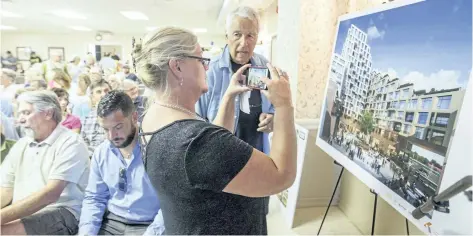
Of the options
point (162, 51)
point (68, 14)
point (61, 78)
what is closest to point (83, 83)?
point (61, 78)

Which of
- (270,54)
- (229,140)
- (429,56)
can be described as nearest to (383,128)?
(429,56)

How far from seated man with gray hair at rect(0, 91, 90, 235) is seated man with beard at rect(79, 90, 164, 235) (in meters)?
0.23

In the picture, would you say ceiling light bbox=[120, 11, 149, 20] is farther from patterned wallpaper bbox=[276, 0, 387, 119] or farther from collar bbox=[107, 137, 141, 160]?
collar bbox=[107, 137, 141, 160]

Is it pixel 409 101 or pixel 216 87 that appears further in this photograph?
pixel 216 87

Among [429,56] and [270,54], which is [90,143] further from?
[270,54]

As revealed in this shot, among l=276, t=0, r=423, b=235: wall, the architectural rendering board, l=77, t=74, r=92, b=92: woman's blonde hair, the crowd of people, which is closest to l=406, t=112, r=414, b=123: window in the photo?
the architectural rendering board

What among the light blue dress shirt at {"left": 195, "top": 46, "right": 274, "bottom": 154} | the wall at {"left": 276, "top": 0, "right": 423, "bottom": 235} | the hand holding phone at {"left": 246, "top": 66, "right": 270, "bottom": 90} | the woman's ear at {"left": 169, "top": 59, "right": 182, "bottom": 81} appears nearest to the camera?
the woman's ear at {"left": 169, "top": 59, "right": 182, "bottom": 81}

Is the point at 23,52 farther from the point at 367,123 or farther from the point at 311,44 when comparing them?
the point at 367,123

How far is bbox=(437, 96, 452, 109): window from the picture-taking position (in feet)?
2.82

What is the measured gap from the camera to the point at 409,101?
101 cm

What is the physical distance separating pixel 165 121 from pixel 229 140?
0.18 m

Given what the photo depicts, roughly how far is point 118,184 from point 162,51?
0.93 meters

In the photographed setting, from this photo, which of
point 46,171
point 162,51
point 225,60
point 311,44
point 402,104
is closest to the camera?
point 162,51

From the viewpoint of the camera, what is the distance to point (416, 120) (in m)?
0.97
